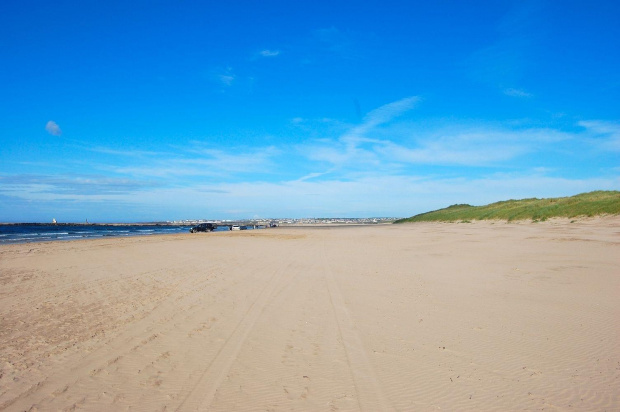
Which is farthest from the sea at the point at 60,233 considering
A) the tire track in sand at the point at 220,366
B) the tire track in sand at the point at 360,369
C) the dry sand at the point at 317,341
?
the tire track in sand at the point at 360,369

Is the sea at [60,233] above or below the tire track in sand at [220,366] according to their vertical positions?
above

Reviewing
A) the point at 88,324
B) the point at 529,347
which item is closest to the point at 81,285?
the point at 88,324

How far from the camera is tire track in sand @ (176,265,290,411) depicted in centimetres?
445

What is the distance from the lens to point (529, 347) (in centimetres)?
607

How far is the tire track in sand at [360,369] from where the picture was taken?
442cm

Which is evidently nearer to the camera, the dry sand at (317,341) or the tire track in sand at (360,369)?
the tire track in sand at (360,369)

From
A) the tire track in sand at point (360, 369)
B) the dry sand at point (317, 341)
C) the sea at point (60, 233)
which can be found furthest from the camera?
the sea at point (60, 233)

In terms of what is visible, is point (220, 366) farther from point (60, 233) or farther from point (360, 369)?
point (60, 233)

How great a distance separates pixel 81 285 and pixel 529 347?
42.4 feet

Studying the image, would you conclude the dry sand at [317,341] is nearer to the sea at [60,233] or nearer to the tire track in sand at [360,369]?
the tire track in sand at [360,369]

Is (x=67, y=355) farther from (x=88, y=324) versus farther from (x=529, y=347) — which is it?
(x=529, y=347)

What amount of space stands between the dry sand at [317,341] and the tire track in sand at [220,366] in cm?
3

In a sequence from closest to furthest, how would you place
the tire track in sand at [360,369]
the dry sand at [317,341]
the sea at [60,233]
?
the tire track in sand at [360,369] < the dry sand at [317,341] < the sea at [60,233]

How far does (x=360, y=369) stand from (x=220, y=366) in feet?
7.21
